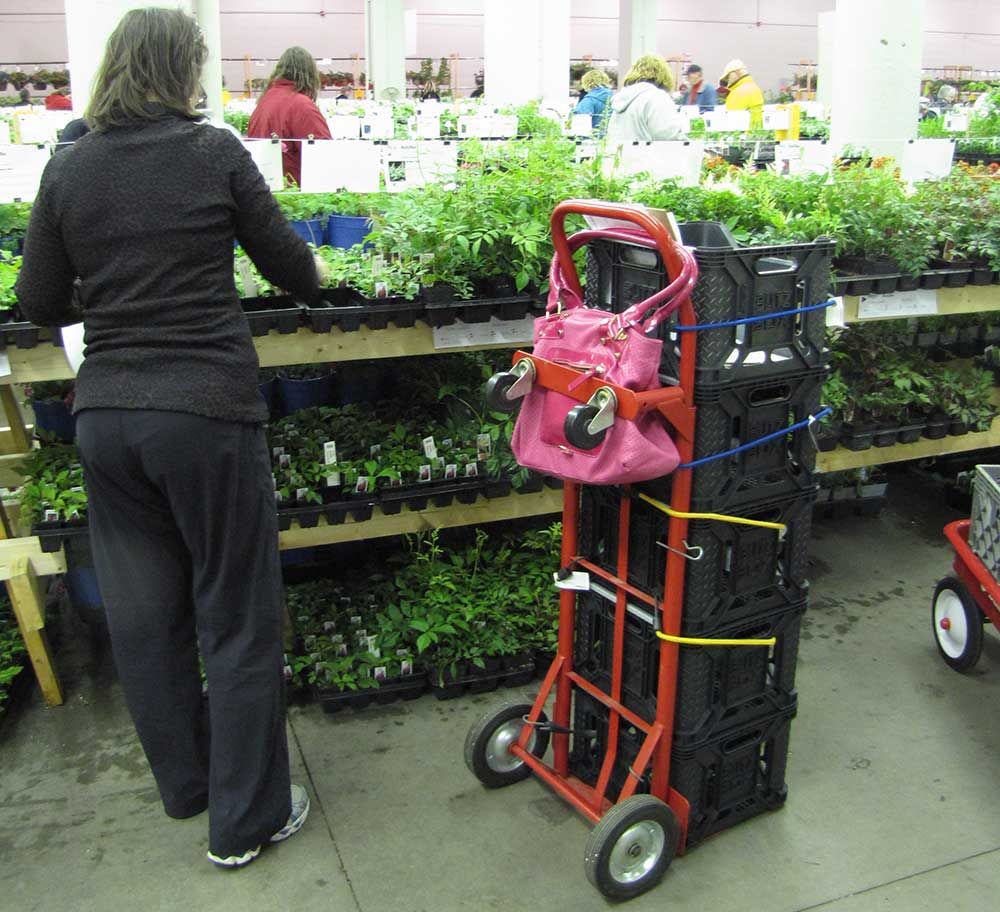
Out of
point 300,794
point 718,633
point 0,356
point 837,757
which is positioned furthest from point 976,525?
point 0,356

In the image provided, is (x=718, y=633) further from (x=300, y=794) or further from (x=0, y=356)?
(x=0, y=356)

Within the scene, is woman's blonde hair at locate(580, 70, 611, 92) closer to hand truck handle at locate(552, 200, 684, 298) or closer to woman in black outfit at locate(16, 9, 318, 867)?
hand truck handle at locate(552, 200, 684, 298)

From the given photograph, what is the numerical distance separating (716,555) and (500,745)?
81 cm

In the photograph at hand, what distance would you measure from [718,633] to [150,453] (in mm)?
1283

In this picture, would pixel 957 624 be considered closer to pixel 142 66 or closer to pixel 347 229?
pixel 347 229

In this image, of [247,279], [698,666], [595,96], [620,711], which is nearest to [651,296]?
[698,666]

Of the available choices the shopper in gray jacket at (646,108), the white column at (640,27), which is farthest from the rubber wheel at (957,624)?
the white column at (640,27)

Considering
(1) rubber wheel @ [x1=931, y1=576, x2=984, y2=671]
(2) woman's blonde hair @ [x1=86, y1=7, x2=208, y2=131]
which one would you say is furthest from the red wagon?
(2) woman's blonde hair @ [x1=86, y1=7, x2=208, y2=131]

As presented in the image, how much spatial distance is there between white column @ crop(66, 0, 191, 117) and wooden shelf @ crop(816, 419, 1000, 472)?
10.5 feet

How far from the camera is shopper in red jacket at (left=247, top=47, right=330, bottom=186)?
19.2ft

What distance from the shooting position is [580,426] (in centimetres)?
204

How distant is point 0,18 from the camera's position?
20156 millimetres

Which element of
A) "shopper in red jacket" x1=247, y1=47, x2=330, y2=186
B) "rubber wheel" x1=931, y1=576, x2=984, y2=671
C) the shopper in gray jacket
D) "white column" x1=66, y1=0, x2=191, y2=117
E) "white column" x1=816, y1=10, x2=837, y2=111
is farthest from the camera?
"white column" x1=816, y1=10, x2=837, y2=111

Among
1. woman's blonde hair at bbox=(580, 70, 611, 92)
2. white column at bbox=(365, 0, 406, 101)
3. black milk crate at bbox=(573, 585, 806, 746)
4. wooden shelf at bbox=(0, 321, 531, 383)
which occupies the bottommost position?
black milk crate at bbox=(573, 585, 806, 746)
